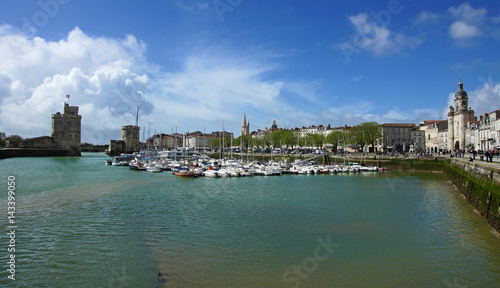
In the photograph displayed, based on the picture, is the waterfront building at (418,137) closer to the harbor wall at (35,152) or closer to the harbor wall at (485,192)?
the harbor wall at (485,192)

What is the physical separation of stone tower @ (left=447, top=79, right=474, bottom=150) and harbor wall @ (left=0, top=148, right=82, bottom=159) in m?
99.7

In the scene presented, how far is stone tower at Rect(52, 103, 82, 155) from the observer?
103 meters

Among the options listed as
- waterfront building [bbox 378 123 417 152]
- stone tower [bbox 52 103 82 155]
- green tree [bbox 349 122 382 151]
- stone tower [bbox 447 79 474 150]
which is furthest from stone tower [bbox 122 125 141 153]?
stone tower [bbox 447 79 474 150]

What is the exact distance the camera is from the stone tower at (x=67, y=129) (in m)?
103

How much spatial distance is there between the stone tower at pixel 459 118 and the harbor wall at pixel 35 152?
99.7 metres

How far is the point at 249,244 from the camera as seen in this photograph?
12.2 metres

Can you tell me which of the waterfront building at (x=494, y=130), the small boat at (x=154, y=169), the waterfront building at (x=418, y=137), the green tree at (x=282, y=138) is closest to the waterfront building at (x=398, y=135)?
the waterfront building at (x=418, y=137)

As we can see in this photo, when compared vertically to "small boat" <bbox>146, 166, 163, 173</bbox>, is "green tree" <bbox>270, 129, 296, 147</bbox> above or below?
above

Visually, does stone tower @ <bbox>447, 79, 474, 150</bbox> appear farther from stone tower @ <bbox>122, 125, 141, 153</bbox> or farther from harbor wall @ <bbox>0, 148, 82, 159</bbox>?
stone tower @ <bbox>122, 125, 141, 153</bbox>

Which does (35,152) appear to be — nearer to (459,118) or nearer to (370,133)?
(370,133)

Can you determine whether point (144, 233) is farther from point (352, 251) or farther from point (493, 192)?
point (493, 192)

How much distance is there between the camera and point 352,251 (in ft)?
38.0

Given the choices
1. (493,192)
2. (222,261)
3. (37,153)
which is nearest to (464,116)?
(493,192)

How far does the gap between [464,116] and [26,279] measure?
6753cm
